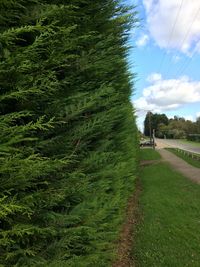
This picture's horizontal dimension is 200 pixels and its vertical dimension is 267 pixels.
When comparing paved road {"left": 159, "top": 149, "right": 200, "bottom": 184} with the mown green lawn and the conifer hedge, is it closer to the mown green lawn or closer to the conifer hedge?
the mown green lawn

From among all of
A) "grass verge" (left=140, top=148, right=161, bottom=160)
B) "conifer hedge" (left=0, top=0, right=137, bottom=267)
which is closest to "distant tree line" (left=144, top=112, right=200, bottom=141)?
"grass verge" (left=140, top=148, right=161, bottom=160)

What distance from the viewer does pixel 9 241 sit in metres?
2.87

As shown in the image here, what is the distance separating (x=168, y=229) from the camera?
27.4ft

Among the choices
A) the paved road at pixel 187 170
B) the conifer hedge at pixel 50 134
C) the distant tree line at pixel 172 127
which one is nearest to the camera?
the conifer hedge at pixel 50 134

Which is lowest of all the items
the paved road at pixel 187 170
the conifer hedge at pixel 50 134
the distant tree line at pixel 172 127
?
the paved road at pixel 187 170

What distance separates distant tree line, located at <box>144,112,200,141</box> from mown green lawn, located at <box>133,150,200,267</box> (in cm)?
10204

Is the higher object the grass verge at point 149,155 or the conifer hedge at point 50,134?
the conifer hedge at point 50,134

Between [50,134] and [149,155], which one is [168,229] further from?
[149,155]

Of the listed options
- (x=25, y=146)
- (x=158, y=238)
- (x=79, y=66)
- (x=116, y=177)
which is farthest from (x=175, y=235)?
(x=25, y=146)

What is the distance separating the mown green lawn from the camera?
6.42 meters

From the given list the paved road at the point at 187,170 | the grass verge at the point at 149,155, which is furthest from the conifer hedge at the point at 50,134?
the grass verge at the point at 149,155

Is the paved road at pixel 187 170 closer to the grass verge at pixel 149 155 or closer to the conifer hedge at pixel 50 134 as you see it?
the grass verge at pixel 149 155

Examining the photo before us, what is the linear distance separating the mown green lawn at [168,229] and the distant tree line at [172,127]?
335 ft

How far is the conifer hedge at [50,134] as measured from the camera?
294 cm
